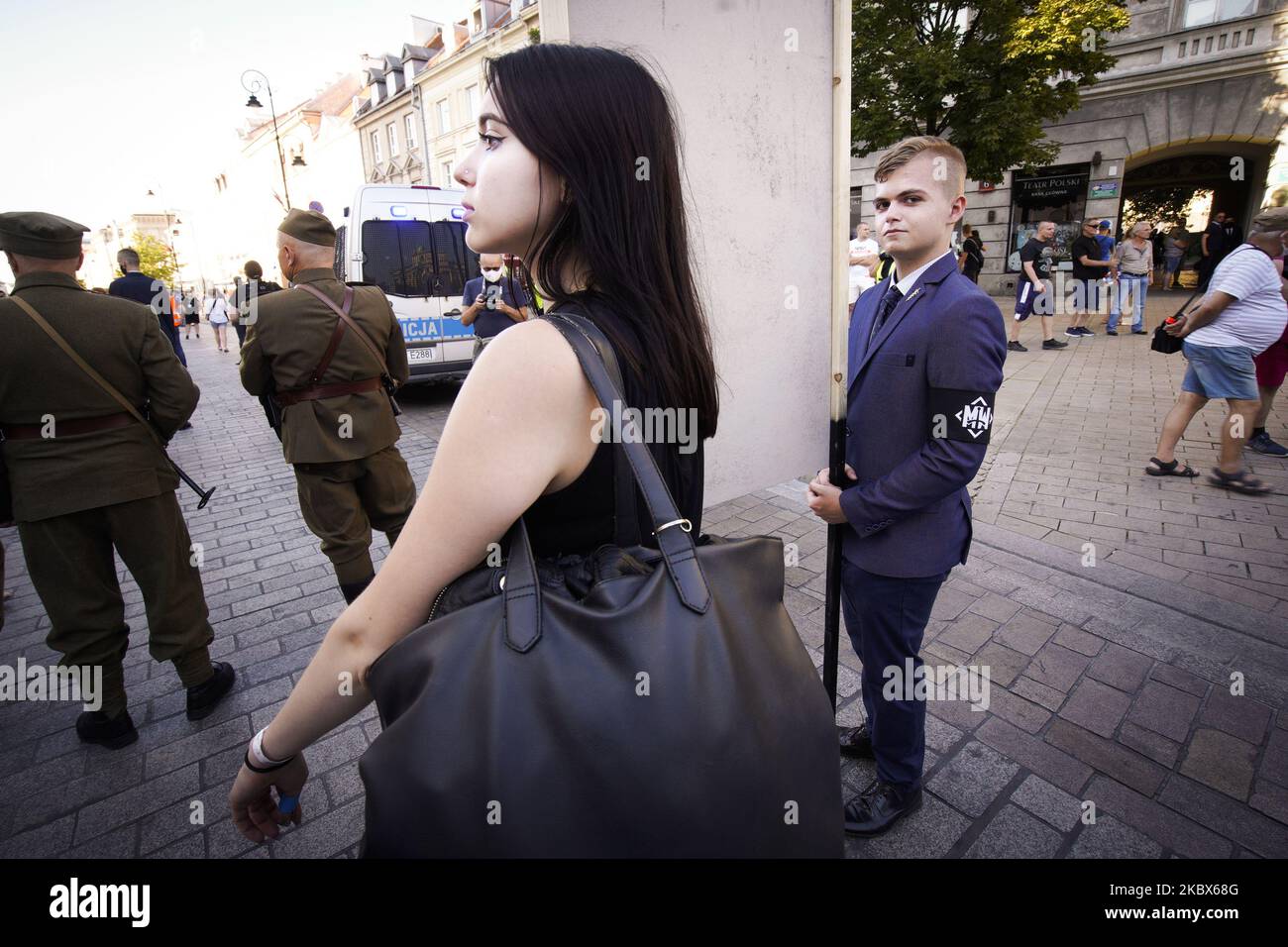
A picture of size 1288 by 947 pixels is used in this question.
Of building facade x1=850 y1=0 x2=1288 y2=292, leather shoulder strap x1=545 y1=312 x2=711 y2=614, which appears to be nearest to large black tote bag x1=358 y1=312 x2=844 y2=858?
leather shoulder strap x1=545 y1=312 x2=711 y2=614

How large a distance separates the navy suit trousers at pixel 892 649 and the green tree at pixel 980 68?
14525 mm

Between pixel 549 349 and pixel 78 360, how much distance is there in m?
2.86

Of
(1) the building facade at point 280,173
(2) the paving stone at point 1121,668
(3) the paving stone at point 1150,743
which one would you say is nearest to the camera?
(3) the paving stone at point 1150,743

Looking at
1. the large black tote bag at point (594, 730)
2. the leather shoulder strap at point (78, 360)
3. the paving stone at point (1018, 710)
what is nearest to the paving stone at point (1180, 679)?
the paving stone at point (1018, 710)

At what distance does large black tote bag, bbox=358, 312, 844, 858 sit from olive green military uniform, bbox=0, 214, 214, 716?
9.19 ft

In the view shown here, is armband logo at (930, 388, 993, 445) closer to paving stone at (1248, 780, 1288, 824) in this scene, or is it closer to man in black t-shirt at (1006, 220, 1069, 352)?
paving stone at (1248, 780, 1288, 824)

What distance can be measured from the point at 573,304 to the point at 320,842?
2.27 meters

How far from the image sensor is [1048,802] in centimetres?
237

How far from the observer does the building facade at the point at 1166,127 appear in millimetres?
15391

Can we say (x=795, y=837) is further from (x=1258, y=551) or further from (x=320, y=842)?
(x=1258, y=551)

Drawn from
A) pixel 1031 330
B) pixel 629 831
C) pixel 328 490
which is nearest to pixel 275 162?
pixel 1031 330

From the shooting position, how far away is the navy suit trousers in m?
2.09

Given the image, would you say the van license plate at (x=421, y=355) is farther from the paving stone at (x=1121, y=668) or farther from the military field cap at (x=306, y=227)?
the paving stone at (x=1121, y=668)
